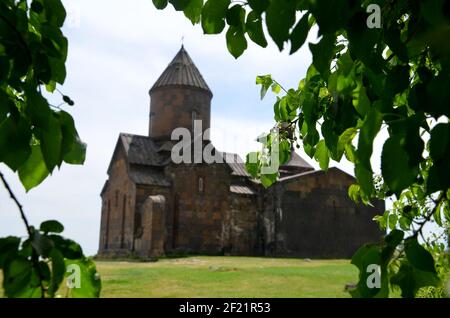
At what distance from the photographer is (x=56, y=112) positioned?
1028mm

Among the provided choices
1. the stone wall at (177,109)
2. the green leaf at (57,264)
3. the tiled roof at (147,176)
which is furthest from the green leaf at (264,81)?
the stone wall at (177,109)

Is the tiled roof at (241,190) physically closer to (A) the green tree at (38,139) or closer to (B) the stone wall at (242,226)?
(B) the stone wall at (242,226)

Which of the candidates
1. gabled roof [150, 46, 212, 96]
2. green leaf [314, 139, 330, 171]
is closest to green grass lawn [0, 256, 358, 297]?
green leaf [314, 139, 330, 171]

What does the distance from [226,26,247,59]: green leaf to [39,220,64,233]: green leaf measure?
27.7 inches

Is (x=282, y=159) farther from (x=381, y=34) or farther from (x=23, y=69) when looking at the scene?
(x=23, y=69)

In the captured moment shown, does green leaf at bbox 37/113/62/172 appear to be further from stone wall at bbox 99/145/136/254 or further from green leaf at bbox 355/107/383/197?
stone wall at bbox 99/145/136/254

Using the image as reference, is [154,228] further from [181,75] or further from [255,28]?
[255,28]

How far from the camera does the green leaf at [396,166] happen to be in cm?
94

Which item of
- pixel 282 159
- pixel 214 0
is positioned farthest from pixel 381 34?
pixel 282 159

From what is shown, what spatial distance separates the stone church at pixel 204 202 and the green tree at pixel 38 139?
64.7 feet

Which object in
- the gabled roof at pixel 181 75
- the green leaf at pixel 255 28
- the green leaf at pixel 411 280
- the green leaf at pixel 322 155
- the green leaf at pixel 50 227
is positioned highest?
the gabled roof at pixel 181 75

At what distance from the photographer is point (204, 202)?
22.6 metres

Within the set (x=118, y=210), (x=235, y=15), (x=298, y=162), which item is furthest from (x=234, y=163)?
(x=235, y=15)

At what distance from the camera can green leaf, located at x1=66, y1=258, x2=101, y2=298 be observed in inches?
37.6
